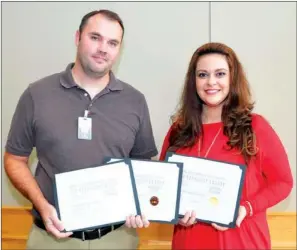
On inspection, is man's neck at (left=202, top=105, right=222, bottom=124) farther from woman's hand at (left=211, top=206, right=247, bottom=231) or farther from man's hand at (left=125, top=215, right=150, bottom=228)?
man's hand at (left=125, top=215, right=150, bottom=228)

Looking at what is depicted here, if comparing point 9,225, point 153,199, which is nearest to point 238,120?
point 153,199

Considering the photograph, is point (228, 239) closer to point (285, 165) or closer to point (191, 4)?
point (285, 165)

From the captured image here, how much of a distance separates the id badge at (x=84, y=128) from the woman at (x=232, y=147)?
1.45ft

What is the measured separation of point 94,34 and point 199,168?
3.02 ft

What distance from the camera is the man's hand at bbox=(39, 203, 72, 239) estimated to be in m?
1.67

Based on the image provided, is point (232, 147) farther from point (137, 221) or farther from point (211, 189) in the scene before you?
point (137, 221)

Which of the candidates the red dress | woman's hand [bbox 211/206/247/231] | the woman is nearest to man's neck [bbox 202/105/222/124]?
the woman

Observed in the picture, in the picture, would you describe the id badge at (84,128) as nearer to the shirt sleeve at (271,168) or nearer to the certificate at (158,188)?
the certificate at (158,188)

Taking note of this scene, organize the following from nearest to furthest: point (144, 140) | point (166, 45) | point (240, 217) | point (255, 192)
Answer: point (240, 217)
point (255, 192)
point (144, 140)
point (166, 45)

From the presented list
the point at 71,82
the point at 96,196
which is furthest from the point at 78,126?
the point at 96,196

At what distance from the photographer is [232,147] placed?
1.76 meters

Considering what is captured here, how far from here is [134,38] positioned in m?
2.54

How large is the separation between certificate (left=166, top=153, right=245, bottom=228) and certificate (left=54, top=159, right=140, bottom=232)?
254 mm

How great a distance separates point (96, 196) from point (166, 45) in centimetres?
131
